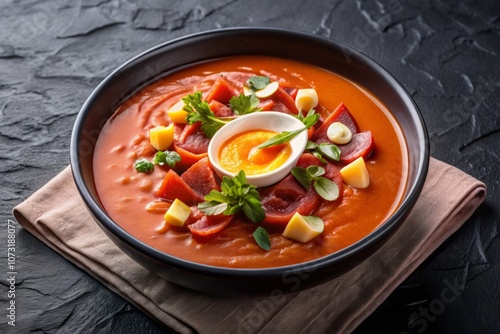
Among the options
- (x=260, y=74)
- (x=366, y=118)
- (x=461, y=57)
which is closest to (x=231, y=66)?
(x=260, y=74)

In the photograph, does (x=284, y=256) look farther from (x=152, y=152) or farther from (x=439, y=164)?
(x=439, y=164)

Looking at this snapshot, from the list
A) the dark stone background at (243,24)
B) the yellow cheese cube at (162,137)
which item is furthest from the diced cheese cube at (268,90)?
the dark stone background at (243,24)

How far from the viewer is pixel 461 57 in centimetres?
416

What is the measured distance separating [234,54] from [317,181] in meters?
1.12

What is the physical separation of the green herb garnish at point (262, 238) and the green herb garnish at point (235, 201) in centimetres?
5

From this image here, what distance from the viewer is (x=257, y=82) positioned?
3.43 meters

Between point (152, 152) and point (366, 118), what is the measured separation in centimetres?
104

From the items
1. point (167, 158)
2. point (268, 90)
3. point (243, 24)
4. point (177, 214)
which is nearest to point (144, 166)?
point (167, 158)

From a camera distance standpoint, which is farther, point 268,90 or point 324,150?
point 268,90

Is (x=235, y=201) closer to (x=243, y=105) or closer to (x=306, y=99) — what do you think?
(x=243, y=105)

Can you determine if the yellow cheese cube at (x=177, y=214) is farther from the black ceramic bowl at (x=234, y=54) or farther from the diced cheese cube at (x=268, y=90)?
the diced cheese cube at (x=268, y=90)

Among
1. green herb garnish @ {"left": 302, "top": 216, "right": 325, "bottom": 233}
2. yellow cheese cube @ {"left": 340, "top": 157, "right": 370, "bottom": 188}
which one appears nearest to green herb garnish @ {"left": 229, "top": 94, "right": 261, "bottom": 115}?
yellow cheese cube @ {"left": 340, "top": 157, "right": 370, "bottom": 188}

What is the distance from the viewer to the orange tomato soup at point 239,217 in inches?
107

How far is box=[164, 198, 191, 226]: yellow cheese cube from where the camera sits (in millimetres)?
2756
